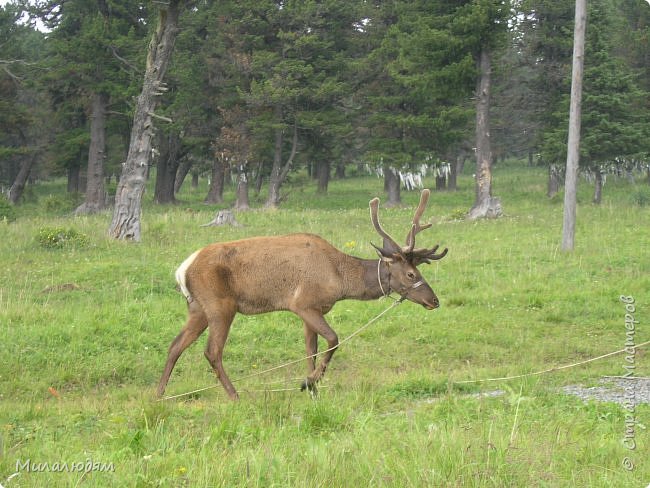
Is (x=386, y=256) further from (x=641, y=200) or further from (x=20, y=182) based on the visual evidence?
(x=20, y=182)

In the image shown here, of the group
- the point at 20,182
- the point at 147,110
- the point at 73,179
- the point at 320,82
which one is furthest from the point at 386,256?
the point at 73,179

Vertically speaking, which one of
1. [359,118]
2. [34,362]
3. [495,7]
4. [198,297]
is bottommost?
[34,362]

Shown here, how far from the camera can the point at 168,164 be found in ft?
129

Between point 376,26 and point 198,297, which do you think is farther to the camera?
point 376,26

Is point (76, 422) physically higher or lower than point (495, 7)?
lower

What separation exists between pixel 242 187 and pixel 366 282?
27719 mm

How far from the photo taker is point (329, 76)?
3578 centimetres

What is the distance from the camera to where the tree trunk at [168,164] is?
128 ft

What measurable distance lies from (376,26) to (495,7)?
36.3 feet

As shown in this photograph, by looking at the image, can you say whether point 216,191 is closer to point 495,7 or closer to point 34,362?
point 495,7

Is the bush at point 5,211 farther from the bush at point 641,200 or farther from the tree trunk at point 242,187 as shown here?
the bush at point 641,200

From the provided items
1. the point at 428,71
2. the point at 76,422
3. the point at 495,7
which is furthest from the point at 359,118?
the point at 76,422

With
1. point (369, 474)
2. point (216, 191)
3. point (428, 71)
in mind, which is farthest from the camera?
point (216, 191)

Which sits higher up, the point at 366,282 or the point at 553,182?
the point at 553,182
